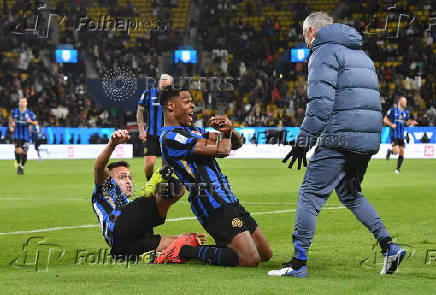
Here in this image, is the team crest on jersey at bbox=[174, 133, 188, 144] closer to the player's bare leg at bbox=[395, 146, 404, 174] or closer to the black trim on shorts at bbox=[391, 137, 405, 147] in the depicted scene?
the player's bare leg at bbox=[395, 146, 404, 174]

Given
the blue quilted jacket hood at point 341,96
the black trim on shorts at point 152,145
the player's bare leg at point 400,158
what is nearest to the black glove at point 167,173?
the blue quilted jacket hood at point 341,96

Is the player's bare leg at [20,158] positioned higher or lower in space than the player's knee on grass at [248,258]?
lower

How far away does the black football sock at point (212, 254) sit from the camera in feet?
24.1

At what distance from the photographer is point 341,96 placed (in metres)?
6.69

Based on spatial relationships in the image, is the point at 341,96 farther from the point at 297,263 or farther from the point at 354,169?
the point at 297,263

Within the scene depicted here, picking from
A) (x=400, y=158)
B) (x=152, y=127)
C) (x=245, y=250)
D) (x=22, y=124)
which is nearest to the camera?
(x=245, y=250)

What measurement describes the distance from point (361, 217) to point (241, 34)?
36173mm

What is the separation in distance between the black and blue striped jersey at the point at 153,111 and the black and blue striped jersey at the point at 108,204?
801 cm

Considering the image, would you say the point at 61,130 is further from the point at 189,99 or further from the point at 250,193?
the point at 189,99

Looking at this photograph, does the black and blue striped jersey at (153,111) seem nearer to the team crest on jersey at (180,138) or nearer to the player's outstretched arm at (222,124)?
the team crest on jersey at (180,138)

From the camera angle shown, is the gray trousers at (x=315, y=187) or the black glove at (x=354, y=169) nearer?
the gray trousers at (x=315, y=187)

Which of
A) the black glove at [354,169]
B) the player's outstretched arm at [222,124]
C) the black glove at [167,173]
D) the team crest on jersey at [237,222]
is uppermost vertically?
the player's outstretched arm at [222,124]

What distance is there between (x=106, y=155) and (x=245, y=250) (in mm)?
1615

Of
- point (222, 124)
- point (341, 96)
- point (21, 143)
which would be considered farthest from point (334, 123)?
point (21, 143)
